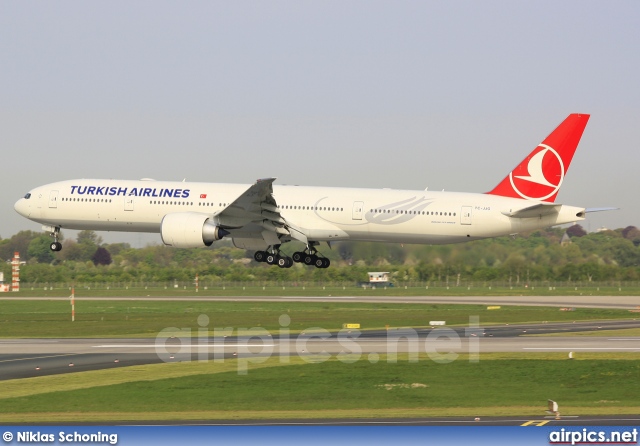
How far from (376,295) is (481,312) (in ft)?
63.3

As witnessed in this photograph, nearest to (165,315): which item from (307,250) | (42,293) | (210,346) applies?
(307,250)

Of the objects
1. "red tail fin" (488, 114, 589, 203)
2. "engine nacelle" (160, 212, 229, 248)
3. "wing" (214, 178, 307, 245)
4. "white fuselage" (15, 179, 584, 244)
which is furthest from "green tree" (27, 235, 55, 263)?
"red tail fin" (488, 114, 589, 203)

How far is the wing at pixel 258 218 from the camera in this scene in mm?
52844

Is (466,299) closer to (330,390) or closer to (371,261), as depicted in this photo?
(371,261)

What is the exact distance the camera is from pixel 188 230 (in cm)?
5338

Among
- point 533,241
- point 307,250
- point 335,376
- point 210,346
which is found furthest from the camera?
point 533,241

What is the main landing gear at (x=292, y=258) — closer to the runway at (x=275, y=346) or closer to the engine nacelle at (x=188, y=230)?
the engine nacelle at (x=188, y=230)

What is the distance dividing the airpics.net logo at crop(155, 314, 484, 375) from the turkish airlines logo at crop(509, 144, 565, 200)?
30.6 feet

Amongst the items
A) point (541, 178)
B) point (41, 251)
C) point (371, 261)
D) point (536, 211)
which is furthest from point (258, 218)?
point (41, 251)

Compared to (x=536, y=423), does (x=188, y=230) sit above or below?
above

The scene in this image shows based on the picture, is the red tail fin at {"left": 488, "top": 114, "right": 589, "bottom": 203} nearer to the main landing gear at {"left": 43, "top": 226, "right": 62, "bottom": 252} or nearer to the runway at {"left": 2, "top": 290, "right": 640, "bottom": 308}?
the runway at {"left": 2, "top": 290, "right": 640, "bottom": 308}

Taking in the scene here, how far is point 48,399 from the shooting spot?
30.1 m

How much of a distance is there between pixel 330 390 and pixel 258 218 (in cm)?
2452

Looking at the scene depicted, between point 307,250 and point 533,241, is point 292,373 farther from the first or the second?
point 533,241
